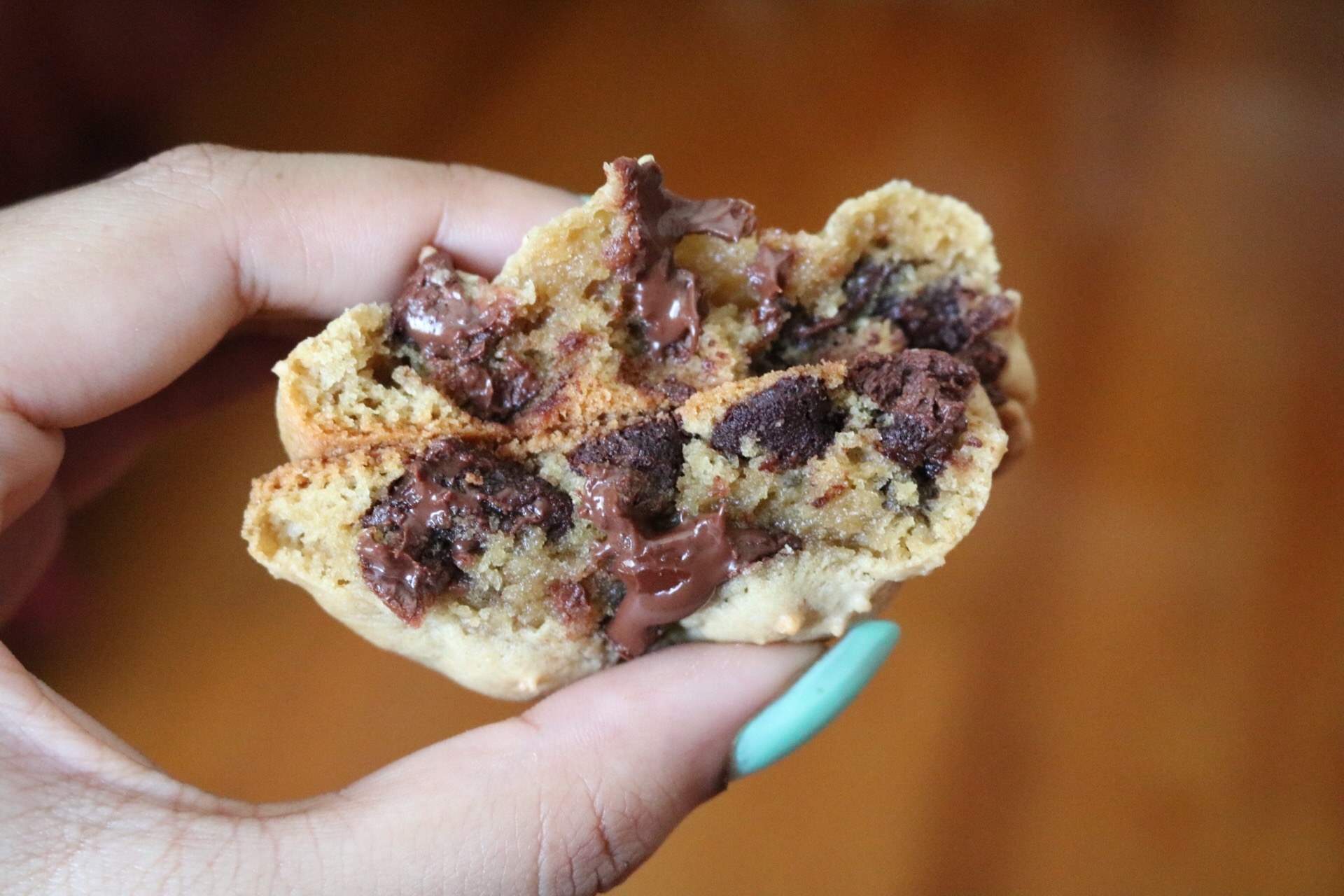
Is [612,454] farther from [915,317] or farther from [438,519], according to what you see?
[915,317]

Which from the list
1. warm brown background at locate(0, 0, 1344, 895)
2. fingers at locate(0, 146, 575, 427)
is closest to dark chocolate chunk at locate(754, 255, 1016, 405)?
fingers at locate(0, 146, 575, 427)

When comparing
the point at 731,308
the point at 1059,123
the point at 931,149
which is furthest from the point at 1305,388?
the point at 731,308

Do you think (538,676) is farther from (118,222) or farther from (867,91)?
(867,91)

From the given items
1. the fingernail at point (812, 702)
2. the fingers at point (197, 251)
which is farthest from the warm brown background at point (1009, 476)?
the fingers at point (197, 251)

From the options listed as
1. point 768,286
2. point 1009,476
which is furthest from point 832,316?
point 1009,476

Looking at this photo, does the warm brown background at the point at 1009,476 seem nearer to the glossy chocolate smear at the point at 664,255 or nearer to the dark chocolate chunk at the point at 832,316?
the dark chocolate chunk at the point at 832,316

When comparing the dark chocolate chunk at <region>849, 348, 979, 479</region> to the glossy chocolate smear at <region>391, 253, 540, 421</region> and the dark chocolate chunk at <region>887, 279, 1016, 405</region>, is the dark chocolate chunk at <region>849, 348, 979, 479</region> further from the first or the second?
the glossy chocolate smear at <region>391, 253, 540, 421</region>
